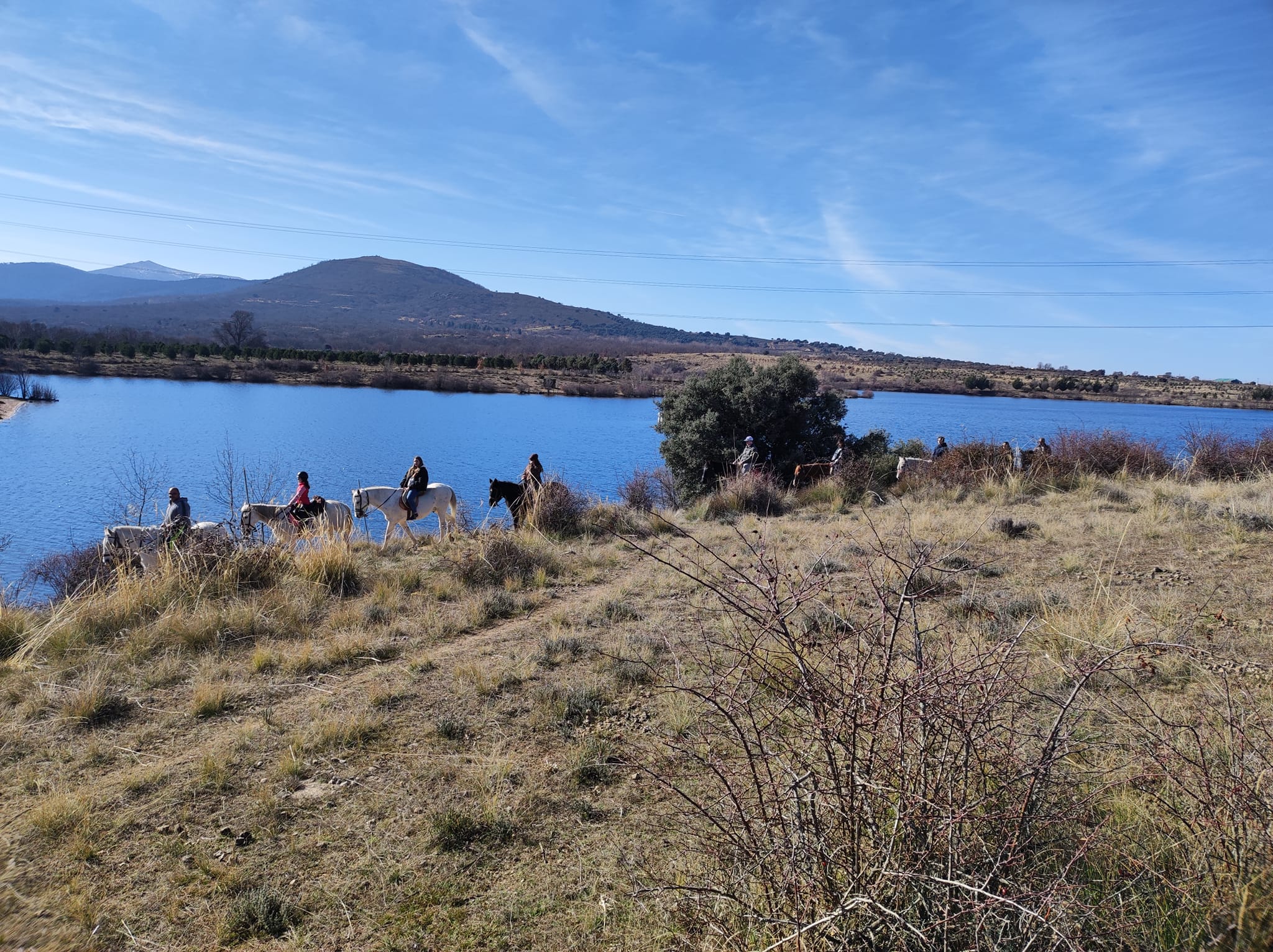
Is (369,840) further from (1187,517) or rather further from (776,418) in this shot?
(776,418)

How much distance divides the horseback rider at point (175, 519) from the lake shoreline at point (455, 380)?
65.4 meters

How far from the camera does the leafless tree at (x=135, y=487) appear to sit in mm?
17719

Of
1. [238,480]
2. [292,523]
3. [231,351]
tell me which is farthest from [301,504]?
[231,351]

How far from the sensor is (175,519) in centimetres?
1148

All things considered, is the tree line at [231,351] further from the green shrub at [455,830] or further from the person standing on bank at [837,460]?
the green shrub at [455,830]

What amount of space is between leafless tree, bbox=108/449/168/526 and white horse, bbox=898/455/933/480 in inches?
665

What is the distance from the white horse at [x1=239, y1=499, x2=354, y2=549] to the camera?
10.4 meters

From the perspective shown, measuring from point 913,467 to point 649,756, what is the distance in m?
15.4

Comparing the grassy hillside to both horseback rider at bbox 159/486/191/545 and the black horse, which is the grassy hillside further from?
the black horse

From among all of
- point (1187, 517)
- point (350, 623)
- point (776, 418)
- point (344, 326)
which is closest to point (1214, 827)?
point (350, 623)

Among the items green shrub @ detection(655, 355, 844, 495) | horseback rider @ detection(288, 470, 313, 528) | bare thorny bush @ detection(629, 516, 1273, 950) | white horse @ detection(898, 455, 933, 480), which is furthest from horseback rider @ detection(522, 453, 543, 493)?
bare thorny bush @ detection(629, 516, 1273, 950)

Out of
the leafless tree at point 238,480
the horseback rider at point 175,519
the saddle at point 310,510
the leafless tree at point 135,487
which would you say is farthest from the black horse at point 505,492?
the leafless tree at point 135,487

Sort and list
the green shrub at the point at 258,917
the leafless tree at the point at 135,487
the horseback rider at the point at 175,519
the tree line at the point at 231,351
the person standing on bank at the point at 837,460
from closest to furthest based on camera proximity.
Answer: the green shrub at the point at 258,917 < the horseback rider at the point at 175,519 < the leafless tree at the point at 135,487 < the person standing on bank at the point at 837,460 < the tree line at the point at 231,351

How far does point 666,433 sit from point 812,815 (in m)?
20.0
